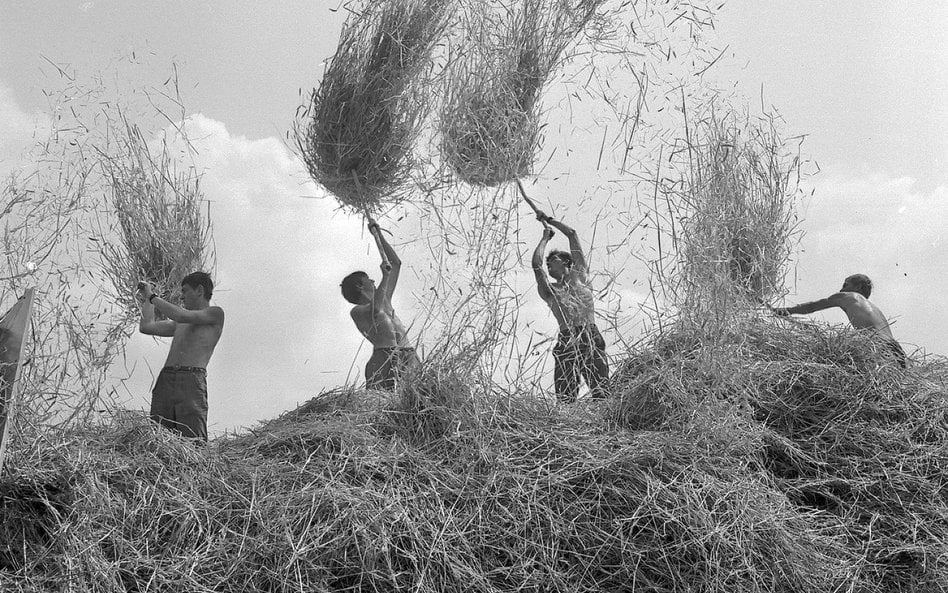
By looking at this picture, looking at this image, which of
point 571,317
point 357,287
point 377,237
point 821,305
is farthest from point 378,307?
point 821,305

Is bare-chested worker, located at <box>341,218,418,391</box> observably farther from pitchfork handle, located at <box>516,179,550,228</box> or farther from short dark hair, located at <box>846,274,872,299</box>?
short dark hair, located at <box>846,274,872,299</box>

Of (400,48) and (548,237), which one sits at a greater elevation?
(400,48)

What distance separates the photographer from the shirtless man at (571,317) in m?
4.55

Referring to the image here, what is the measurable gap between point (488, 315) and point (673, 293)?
0.89m

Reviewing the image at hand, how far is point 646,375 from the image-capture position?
4141 mm

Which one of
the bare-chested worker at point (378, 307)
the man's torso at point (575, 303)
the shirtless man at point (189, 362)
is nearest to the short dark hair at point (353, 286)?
the bare-chested worker at point (378, 307)

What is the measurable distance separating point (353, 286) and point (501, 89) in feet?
5.66

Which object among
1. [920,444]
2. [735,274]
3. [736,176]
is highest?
[736,176]

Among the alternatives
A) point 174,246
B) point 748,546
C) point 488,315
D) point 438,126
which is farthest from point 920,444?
point 174,246

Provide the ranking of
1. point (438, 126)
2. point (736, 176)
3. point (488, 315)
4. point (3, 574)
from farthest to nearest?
point (736, 176)
point (438, 126)
point (488, 315)
point (3, 574)

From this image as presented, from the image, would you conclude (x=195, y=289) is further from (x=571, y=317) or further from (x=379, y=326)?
(x=571, y=317)

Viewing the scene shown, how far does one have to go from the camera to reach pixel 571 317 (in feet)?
15.3

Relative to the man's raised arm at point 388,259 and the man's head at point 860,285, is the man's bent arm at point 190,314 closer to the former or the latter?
the man's raised arm at point 388,259

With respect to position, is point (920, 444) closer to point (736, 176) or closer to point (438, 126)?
point (736, 176)
